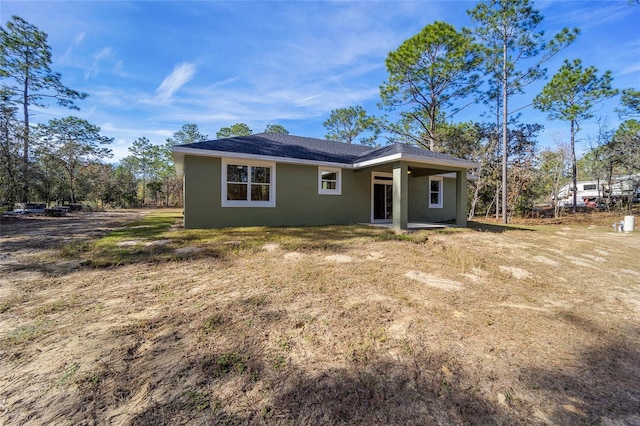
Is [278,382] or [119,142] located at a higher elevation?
[119,142]

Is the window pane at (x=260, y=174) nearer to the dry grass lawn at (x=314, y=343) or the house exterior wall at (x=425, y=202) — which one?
the dry grass lawn at (x=314, y=343)

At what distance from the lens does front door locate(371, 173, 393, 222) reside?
1146 centimetres

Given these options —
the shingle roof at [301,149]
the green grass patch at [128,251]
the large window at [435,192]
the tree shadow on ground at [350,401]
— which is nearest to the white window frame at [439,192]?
the large window at [435,192]

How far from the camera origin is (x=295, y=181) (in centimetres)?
975

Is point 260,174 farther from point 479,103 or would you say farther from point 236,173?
point 479,103

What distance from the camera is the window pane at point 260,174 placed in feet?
30.3

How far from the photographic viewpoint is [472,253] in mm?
5668

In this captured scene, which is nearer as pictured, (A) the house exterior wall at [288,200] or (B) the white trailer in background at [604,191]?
(A) the house exterior wall at [288,200]

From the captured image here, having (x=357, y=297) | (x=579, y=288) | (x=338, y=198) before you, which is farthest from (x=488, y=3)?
(x=357, y=297)

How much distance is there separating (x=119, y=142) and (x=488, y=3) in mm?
33073

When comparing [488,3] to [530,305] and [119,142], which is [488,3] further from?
[119,142]

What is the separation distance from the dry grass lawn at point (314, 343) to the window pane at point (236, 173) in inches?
186

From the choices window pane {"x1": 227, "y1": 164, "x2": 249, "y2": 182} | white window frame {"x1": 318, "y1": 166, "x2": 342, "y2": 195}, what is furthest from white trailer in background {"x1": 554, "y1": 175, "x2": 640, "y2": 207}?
window pane {"x1": 227, "y1": 164, "x2": 249, "y2": 182}

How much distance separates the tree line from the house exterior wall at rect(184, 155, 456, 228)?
6784 millimetres
